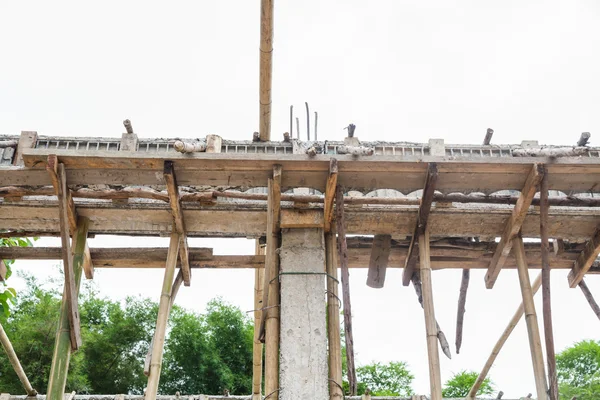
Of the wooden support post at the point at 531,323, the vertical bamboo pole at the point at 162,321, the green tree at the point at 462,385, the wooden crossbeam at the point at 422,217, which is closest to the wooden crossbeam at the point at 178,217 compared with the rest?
the vertical bamboo pole at the point at 162,321

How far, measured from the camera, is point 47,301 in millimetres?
27312

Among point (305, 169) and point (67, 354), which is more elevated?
point (305, 169)

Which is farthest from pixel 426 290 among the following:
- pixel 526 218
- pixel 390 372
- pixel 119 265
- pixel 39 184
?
pixel 390 372

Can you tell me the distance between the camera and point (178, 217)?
31.2ft

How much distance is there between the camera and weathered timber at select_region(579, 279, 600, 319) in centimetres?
1015

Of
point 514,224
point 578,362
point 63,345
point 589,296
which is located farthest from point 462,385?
point 63,345

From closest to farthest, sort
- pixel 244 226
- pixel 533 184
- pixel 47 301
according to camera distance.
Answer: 1. pixel 533 184
2. pixel 244 226
3. pixel 47 301

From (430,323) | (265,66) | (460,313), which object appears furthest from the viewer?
(460,313)

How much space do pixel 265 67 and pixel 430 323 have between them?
4070 mm

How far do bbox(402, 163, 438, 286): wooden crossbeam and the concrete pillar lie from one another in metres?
1.30

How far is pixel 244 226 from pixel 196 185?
1.12 m

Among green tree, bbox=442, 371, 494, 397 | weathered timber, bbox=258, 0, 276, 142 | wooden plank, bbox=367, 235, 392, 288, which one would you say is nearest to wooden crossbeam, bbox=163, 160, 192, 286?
weathered timber, bbox=258, 0, 276, 142

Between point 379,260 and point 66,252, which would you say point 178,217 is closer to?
point 66,252

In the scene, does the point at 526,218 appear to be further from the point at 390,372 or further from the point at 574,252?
the point at 390,372
